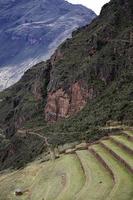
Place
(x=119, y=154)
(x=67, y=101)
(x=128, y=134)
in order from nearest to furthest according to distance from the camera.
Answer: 1. (x=119, y=154)
2. (x=128, y=134)
3. (x=67, y=101)

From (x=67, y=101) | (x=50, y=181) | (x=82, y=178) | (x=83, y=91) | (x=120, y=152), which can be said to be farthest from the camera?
(x=67, y=101)

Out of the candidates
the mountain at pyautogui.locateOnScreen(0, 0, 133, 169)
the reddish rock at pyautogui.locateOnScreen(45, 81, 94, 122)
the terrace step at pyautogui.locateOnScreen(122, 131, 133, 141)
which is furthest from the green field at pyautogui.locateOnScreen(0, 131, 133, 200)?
the reddish rock at pyautogui.locateOnScreen(45, 81, 94, 122)

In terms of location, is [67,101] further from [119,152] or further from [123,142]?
[119,152]

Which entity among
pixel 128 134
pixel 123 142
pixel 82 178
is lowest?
pixel 82 178

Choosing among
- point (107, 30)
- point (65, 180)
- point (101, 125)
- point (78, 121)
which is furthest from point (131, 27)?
point (65, 180)

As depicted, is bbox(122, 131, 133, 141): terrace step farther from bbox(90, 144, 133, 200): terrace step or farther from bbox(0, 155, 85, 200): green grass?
bbox(0, 155, 85, 200): green grass

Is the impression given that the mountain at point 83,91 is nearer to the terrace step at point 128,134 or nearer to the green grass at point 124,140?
the terrace step at point 128,134

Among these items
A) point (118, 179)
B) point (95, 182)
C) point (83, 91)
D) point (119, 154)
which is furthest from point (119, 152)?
point (83, 91)
